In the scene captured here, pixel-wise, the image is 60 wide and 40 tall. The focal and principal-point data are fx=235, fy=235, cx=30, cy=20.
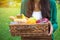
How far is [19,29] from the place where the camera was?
1159 mm

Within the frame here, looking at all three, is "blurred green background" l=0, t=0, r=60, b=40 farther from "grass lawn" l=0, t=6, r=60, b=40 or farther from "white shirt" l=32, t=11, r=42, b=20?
"white shirt" l=32, t=11, r=42, b=20

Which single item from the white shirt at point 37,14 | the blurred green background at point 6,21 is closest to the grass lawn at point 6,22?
the blurred green background at point 6,21

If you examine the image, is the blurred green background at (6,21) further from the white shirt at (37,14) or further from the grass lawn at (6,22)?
the white shirt at (37,14)

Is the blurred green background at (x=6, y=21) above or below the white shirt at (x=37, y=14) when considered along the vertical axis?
below

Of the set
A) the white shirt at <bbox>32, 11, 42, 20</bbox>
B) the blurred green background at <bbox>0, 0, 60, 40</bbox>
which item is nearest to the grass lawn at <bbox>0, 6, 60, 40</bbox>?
the blurred green background at <bbox>0, 0, 60, 40</bbox>

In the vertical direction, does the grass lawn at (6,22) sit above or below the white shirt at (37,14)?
below

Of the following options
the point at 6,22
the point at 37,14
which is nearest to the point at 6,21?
the point at 6,22

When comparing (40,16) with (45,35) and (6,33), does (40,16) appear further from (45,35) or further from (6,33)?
(6,33)

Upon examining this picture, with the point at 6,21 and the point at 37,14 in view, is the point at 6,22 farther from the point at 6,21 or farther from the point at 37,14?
the point at 37,14

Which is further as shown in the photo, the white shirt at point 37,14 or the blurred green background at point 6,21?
the blurred green background at point 6,21

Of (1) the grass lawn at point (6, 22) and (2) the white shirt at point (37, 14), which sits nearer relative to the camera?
(2) the white shirt at point (37, 14)

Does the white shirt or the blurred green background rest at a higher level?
the white shirt

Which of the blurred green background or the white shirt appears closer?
the white shirt

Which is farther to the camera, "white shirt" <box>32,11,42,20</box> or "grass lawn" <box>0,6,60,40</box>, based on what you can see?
"grass lawn" <box>0,6,60,40</box>
